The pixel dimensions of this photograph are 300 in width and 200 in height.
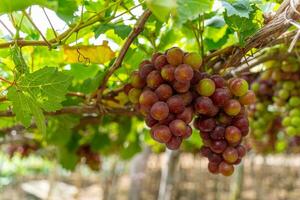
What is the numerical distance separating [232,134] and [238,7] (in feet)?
0.86

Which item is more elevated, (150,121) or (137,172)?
(137,172)

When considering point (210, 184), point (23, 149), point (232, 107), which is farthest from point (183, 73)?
point (210, 184)

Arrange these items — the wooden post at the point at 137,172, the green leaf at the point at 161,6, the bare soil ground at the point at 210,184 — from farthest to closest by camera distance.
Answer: the bare soil ground at the point at 210,184, the wooden post at the point at 137,172, the green leaf at the point at 161,6

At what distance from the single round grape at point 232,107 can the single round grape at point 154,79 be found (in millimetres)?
146

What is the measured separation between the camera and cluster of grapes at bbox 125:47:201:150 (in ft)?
2.89

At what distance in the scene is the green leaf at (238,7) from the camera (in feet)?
2.95

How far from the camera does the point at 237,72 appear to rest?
1.36 m

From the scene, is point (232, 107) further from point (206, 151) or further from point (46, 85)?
point (46, 85)

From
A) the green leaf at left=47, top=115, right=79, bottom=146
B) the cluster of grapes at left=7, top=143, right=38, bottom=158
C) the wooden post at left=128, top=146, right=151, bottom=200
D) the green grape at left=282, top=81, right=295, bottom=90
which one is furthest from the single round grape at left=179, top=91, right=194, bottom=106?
the wooden post at left=128, top=146, right=151, bottom=200

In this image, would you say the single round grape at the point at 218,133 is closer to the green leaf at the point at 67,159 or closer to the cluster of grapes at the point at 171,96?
the cluster of grapes at the point at 171,96

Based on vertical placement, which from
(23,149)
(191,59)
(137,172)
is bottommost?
(191,59)

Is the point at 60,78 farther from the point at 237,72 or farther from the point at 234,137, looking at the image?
the point at 237,72

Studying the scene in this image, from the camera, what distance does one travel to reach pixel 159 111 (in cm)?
88

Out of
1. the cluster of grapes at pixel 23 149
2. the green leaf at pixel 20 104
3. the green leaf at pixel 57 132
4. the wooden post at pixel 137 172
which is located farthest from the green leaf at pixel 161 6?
the wooden post at pixel 137 172
